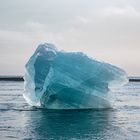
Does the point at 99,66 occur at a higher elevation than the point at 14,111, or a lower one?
higher

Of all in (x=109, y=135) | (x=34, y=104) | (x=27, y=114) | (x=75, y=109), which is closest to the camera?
(x=109, y=135)

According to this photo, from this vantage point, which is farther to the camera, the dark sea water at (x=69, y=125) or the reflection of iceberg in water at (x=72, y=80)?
the reflection of iceberg in water at (x=72, y=80)

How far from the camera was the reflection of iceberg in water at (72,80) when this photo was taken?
24.9 meters

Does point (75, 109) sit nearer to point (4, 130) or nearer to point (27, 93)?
point (27, 93)

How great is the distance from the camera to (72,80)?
984 inches

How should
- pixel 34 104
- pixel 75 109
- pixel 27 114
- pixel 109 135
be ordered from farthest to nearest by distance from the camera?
pixel 34 104 < pixel 75 109 < pixel 27 114 < pixel 109 135

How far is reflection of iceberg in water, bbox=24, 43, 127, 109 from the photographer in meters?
24.9

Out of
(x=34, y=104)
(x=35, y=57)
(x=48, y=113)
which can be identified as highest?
(x=35, y=57)

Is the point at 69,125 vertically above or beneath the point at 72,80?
above

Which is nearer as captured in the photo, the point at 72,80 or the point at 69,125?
the point at 69,125

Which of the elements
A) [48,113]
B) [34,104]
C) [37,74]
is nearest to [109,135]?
[48,113]

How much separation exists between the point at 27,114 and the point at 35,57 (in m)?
3.56

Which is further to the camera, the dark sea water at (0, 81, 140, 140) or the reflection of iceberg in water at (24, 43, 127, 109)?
the reflection of iceberg in water at (24, 43, 127, 109)

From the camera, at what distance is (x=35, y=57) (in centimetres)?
2658
